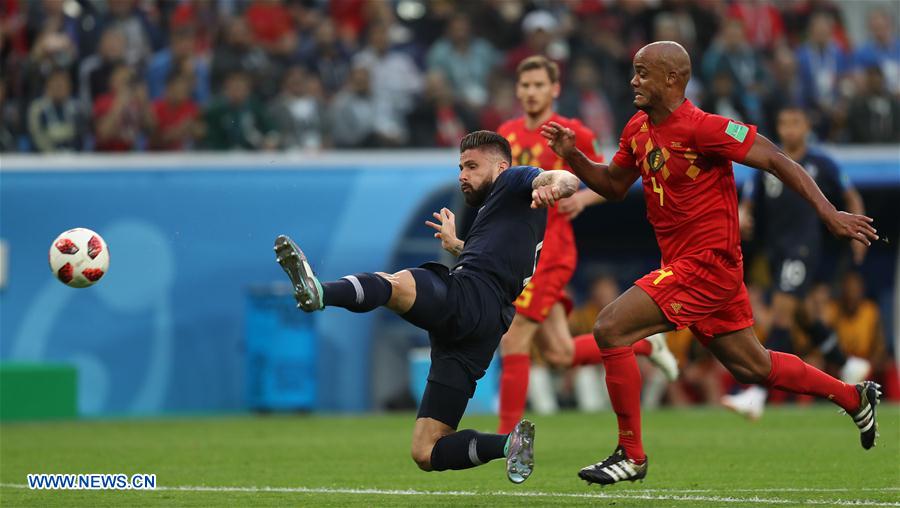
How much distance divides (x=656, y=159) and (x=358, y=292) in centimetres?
188

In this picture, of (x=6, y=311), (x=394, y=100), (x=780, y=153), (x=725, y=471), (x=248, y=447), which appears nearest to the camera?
(x=780, y=153)

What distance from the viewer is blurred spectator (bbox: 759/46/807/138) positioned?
1839cm

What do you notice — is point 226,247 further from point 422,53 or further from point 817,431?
point 817,431

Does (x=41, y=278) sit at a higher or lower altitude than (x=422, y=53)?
lower

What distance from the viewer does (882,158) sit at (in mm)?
17047

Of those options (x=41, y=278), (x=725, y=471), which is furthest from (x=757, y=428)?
(x=41, y=278)

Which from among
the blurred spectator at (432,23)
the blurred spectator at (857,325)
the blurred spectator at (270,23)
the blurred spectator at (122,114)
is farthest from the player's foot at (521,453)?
the blurred spectator at (432,23)

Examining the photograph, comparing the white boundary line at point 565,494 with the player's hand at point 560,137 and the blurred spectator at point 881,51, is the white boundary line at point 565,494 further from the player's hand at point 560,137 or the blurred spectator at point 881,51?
the blurred spectator at point 881,51

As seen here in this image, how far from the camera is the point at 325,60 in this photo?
18125mm

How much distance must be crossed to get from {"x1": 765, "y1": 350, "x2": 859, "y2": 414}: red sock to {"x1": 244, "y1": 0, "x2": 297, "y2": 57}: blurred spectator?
36.8 ft

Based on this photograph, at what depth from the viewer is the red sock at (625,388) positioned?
7684mm

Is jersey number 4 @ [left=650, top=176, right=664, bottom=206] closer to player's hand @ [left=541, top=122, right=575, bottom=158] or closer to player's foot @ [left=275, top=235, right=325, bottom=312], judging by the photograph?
player's hand @ [left=541, top=122, right=575, bottom=158]

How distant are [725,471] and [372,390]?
796cm

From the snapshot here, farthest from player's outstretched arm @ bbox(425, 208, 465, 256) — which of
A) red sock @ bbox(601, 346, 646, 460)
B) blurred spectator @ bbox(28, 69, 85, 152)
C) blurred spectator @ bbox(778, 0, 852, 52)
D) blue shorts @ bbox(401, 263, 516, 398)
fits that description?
blurred spectator @ bbox(778, 0, 852, 52)
